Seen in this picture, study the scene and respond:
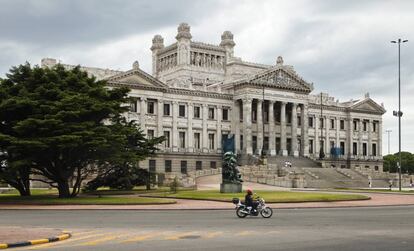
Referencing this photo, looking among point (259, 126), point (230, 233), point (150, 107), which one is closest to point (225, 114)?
point (259, 126)

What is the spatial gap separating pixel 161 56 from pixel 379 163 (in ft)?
174

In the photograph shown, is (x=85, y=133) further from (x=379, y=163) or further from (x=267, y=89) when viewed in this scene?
(x=379, y=163)

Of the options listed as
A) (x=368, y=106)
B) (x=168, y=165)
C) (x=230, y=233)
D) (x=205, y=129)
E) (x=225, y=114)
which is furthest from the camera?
(x=368, y=106)

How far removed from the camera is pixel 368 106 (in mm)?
134500

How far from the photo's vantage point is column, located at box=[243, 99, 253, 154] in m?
110

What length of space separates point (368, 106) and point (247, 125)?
122ft

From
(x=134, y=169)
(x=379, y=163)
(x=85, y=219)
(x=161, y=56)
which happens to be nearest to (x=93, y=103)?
(x=134, y=169)

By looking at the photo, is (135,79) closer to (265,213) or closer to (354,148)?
(354,148)

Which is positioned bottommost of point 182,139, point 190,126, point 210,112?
point 182,139

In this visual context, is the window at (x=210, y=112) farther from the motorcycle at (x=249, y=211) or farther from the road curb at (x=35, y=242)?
the road curb at (x=35, y=242)

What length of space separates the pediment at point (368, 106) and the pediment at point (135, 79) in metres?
48.6

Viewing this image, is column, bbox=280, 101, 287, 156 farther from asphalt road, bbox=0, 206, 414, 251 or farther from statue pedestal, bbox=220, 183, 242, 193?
asphalt road, bbox=0, 206, 414, 251

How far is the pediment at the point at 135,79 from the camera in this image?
10031 cm

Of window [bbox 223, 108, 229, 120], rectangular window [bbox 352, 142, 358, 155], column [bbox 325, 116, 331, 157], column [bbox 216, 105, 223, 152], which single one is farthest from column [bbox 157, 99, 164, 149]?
rectangular window [bbox 352, 142, 358, 155]
